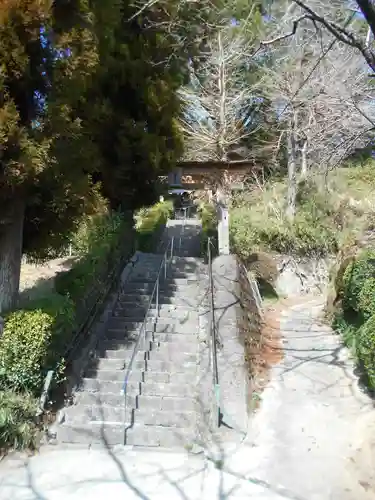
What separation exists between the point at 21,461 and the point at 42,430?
490 mm

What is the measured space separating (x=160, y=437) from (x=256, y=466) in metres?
1.25

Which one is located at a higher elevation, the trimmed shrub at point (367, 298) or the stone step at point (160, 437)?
the trimmed shrub at point (367, 298)

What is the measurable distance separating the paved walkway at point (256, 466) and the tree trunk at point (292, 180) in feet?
26.4

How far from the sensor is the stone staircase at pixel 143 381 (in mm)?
5582

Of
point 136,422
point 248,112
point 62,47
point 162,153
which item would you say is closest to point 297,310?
point 162,153

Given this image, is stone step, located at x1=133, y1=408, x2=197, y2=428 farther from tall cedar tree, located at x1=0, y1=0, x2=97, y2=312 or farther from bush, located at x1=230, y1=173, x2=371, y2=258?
bush, located at x1=230, y1=173, x2=371, y2=258

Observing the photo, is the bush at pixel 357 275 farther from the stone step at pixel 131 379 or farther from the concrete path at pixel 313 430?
the stone step at pixel 131 379

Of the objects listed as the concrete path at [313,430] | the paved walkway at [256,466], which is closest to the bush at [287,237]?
the concrete path at [313,430]

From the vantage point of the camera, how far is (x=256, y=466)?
4.90 metres

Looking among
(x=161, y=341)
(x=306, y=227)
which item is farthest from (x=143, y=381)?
(x=306, y=227)

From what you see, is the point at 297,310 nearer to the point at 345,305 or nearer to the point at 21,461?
the point at 345,305

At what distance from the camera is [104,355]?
700cm

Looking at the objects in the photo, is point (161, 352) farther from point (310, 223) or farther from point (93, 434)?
point (310, 223)

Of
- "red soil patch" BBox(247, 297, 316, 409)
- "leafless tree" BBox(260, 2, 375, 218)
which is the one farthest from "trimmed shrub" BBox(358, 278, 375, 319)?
"leafless tree" BBox(260, 2, 375, 218)
